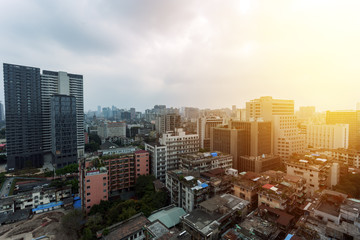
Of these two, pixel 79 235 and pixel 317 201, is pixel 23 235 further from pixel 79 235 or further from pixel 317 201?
pixel 317 201

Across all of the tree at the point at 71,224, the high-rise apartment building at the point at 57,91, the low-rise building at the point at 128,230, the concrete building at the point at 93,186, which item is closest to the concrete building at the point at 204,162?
the low-rise building at the point at 128,230

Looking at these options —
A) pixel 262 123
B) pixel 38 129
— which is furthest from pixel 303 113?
pixel 38 129

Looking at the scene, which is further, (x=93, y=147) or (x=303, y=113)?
(x=303, y=113)

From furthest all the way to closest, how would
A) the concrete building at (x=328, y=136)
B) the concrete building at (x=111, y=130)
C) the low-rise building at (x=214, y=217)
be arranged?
the concrete building at (x=111, y=130) < the concrete building at (x=328, y=136) < the low-rise building at (x=214, y=217)

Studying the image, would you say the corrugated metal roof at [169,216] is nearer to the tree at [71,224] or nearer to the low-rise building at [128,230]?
the low-rise building at [128,230]

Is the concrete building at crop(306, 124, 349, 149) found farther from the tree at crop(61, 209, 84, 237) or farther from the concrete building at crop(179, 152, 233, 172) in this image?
the tree at crop(61, 209, 84, 237)

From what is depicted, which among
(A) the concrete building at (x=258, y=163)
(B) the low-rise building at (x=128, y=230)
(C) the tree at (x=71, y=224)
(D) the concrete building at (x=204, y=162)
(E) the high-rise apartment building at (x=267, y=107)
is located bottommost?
(C) the tree at (x=71, y=224)

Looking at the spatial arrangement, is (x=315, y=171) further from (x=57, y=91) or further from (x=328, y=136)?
(x=57, y=91)
